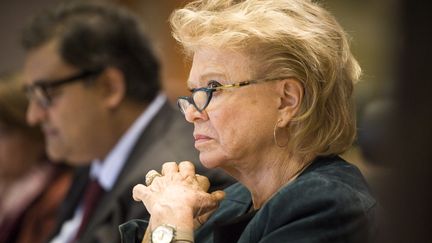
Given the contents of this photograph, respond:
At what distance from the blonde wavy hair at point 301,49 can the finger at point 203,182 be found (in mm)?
166

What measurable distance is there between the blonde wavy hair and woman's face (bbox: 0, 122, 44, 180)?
5.91 feet

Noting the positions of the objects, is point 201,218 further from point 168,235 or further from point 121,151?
point 121,151

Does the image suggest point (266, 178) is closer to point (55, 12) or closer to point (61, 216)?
point (61, 216)

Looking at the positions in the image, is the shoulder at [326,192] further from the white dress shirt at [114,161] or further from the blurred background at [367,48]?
the white dress shirt at [114,161]

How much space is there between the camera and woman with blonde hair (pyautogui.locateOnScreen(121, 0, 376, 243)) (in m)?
1.25

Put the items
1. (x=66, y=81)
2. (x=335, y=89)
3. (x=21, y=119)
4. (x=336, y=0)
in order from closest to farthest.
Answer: (x=335, y=89)
(x=336, y=0)
(x=66, y=81)
(x=21, y=119)

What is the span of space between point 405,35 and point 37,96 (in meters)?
1.91

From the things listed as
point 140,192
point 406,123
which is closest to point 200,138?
point 140,192

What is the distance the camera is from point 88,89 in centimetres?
247

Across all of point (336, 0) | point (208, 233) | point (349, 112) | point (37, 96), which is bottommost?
point (37, 96)

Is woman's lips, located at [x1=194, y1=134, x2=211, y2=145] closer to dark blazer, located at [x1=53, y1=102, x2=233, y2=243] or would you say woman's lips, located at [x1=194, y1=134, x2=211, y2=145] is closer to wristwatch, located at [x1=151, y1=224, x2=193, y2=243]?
dark blazer, located at [x1=53, y1=102, x2=233, y2=243]

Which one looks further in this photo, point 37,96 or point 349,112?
point 37,96

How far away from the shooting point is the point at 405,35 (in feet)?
2.44

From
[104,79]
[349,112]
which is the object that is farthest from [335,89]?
[104,79]
